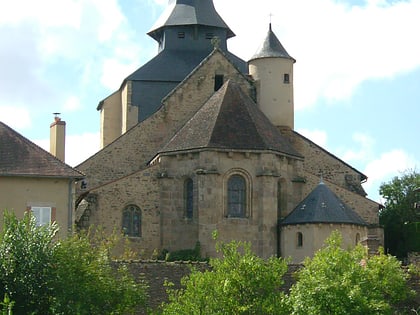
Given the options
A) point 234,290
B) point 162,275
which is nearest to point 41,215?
point 162,275

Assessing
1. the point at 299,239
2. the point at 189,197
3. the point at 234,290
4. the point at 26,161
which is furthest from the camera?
the point at 189,197

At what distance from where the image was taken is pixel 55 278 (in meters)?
38.1

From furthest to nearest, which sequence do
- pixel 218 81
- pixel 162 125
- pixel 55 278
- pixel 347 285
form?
pixel 218 81 → pixel 162 125 → pixel 347 285 → pixel 55 278

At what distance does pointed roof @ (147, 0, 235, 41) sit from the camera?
236ft

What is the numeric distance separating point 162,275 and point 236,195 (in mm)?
17031

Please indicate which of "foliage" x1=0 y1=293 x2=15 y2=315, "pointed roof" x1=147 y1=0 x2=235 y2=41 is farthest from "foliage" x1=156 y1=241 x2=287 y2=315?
"pointed roof" x1=147 y1=0 x2=235 y2=41

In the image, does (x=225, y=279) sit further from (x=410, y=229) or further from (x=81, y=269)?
(x=410, y=229)

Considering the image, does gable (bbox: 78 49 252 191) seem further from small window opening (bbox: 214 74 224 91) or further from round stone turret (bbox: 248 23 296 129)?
round stone turret (bbox: 248 23 296 129)

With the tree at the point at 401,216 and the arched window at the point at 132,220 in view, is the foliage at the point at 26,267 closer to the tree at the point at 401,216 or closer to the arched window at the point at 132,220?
the arched window at the point at 132,220

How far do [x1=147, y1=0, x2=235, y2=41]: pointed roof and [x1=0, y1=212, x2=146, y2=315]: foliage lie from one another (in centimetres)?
3374

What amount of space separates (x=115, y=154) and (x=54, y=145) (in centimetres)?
589

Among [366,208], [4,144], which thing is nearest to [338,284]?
[4,144]

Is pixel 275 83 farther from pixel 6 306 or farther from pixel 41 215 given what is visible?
pixel 6 306

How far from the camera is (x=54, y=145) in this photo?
59.0 meters
